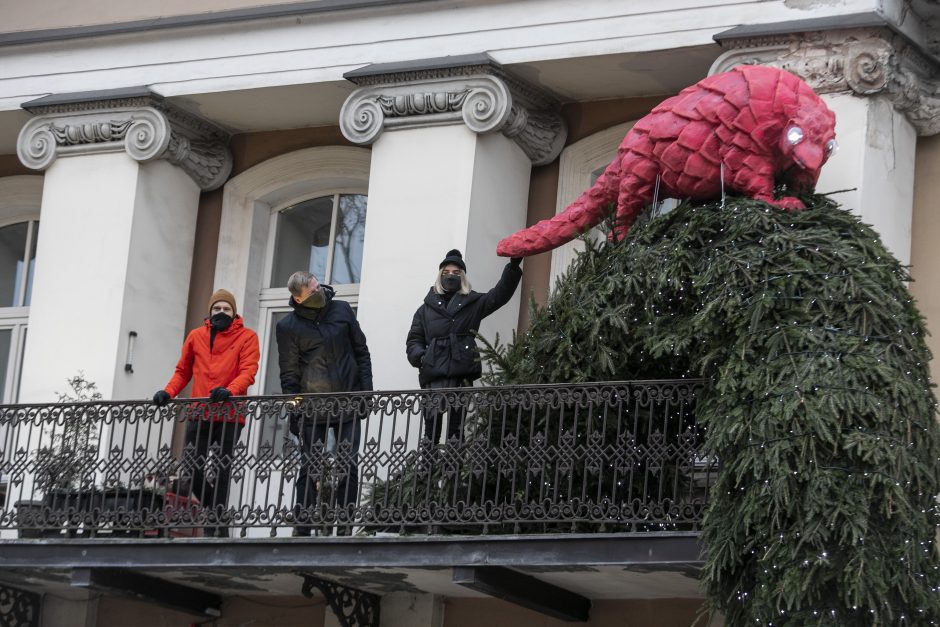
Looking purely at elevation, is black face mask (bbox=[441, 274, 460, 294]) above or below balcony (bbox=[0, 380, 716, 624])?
above

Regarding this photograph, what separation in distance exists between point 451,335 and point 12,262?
224 inches

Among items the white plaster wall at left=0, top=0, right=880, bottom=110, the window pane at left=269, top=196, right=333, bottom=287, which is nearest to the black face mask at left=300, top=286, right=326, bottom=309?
the white plaster wall at left=0, top=0, right=880, bottom=110

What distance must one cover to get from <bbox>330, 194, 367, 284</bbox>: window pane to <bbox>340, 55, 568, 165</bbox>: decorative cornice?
1423mm

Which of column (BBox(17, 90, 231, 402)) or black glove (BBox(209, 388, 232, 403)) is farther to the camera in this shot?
column (BBox(17, 90, 231, 402))

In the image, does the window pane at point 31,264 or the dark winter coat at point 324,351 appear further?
the window pane at point 31,264

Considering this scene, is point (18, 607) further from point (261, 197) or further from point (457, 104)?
point (457, 104)

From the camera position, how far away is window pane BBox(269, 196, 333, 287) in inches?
711

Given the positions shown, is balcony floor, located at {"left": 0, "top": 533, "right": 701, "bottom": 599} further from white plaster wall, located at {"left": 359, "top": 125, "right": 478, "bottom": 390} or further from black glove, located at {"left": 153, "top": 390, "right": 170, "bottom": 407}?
white plaster wall, located at {"left": 359, "top": 125, "right": 478, "bottom": 390}

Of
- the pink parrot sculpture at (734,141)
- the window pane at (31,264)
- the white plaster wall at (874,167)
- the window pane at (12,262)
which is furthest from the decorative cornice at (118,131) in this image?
the white plaster wall at (874,167)

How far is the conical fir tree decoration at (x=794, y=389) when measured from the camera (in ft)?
40.3

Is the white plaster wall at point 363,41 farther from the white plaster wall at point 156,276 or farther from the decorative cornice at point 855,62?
the white plaster wall at point 156,276

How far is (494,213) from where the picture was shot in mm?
16203

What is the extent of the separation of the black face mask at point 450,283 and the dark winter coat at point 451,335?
0.05 metres

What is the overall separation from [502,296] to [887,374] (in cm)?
309
